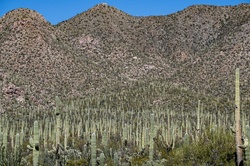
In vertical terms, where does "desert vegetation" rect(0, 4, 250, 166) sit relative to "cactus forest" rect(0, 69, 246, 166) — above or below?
above

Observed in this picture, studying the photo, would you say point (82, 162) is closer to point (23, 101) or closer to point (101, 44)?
point (23, 101)

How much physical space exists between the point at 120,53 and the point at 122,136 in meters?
45.1

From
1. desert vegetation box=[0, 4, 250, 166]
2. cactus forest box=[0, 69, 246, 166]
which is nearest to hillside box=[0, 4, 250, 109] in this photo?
desert vegetation box=[0, 4, 250, 166]

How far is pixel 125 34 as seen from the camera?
96.4m

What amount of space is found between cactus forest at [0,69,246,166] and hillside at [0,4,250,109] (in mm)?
5772

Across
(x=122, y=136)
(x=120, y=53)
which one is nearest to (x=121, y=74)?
(x=120, y=53)

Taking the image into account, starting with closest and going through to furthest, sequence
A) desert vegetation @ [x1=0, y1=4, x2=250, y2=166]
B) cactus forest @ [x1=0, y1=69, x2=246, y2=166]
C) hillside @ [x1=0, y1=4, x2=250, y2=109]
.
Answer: cactus forest @ [x1=0, y1=69, x2=246, y2=166] < desert vegetation @ [x1=0, y1=4, x2=250, y2=166] < hillside @ [x1=0, y1=4, x2=250, y2=109]

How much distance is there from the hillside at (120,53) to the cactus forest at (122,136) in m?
5.77

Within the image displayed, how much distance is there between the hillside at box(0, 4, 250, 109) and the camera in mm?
66062

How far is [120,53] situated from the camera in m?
87.1

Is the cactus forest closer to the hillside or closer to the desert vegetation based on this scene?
the desert vegetation

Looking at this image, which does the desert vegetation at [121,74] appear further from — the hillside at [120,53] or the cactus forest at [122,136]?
the cactus forest at [122,136]

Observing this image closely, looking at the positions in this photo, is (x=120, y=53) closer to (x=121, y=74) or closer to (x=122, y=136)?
(x=121, y=74)

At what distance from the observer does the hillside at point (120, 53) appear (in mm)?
66062
